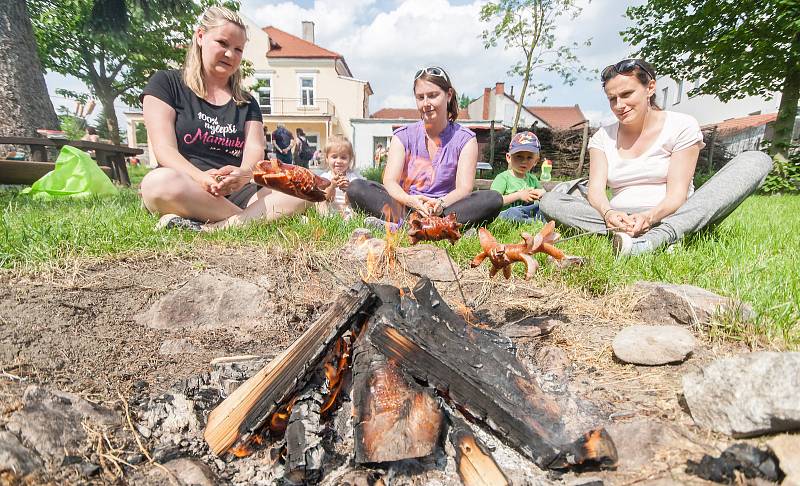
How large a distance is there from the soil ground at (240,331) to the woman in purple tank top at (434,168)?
1133mm

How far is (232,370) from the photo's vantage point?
1.75m

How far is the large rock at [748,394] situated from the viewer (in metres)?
Result: 1.17

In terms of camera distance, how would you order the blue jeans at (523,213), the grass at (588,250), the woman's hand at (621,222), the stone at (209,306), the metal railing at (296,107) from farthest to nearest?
1. the metal railing at (296,107)
2. the blue jeans at (523,213)
3. the woman's hand at (621,222)
4. the stone at (209,306)
5. the grass at (588,250)

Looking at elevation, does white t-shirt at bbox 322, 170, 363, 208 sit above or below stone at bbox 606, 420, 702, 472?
above

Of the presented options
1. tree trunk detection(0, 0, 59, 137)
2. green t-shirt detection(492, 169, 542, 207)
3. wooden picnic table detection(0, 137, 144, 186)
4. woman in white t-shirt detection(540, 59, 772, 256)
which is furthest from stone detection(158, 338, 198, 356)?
tree trunk detection(0, 0, 59, 137)

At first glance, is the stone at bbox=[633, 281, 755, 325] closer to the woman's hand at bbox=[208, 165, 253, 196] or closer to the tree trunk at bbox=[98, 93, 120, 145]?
the woman's hand at bbox=[208, 165, 253, 196]

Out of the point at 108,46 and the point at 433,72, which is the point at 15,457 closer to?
the point at 433,72

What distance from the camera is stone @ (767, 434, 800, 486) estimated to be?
1030 millimetres

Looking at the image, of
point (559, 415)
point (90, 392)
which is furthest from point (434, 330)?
point (90, 392)

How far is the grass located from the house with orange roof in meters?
30.6

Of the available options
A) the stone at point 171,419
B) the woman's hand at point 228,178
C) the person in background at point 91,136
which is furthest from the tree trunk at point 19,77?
the stone at point 171,419

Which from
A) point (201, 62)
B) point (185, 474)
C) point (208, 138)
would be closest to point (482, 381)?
point (185, 474)

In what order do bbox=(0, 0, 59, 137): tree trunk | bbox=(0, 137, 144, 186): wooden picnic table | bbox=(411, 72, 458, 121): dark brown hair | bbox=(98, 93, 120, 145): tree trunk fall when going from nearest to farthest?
1. bbox=(411, 72, 458, 121): dark brown hair
2. bbox=(0, 137, 144, 186): wooden picnic table
3. bbox=(0, 0, 59, 137): tree trunk
4. bbox=(98, 93, 120, 145): tree trunk

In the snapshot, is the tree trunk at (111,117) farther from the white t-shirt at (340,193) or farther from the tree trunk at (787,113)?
the tree trunk at (787,113)
